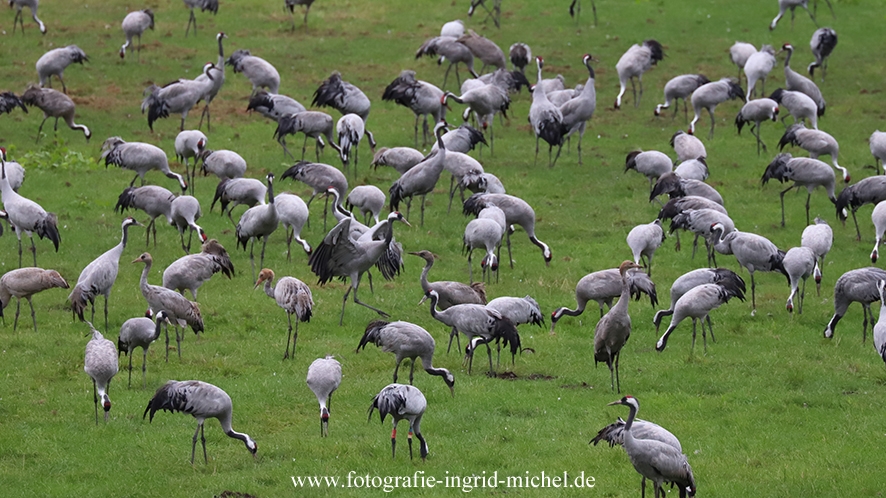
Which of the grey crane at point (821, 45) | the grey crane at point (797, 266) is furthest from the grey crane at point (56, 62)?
the grey crane at point (821, 45)

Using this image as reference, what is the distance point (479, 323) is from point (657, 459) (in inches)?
163

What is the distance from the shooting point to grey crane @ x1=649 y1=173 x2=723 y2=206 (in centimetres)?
1900

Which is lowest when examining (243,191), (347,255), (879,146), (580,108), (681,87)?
(347,255)

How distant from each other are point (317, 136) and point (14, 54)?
10622mm

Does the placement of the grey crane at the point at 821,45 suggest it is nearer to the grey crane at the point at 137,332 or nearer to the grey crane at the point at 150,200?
the grey crane at the point at 150,200

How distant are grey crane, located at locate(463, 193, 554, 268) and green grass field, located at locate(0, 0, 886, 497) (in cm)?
34

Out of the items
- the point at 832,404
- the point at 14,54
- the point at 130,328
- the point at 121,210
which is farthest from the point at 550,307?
the point at 14,54

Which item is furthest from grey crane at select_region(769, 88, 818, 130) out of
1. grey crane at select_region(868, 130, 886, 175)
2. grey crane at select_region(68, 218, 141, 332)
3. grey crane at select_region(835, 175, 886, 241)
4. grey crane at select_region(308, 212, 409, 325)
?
grey crane at select_region(68, 218, 141, 332)

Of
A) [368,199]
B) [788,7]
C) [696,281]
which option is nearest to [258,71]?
[368,199]

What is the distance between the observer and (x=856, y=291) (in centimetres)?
1472

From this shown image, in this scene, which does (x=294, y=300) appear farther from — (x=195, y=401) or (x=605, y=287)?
(x=605, y=287)

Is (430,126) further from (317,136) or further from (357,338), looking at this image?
(357,338)

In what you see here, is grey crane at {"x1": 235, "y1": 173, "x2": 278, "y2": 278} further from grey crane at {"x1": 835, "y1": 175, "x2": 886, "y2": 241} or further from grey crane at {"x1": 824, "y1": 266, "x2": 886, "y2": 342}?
grey crane at {"x1": 835, "y1": 175, "x2": 886, "y2": 241}

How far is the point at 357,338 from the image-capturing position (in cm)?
1486
